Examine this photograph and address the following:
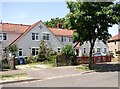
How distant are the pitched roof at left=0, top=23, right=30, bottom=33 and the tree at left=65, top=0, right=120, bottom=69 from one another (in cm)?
1649

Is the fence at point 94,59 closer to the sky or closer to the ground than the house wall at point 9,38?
closer to the ground

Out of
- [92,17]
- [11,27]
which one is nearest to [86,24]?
[92,17]

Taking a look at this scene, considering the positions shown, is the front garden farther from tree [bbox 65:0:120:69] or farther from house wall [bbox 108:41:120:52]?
house wall [bbox 108:41:120:52]

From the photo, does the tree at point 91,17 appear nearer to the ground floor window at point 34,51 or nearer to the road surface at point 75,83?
the road surface at point 75,83

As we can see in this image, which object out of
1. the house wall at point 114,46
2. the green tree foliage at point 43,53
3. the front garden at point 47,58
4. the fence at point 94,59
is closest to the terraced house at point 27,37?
the front garden at point 47,58

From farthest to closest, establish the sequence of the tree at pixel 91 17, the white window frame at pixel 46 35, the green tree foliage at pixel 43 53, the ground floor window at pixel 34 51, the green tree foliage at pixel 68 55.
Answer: the white window frame at pixel 46 35 → the ground floor window at pixel 34 51 → the green tree foliage at pixel 43 53 → the green tree foliage at pixel 68 55 → the tree at pixel 91 17

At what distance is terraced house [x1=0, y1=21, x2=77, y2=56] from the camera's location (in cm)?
3981

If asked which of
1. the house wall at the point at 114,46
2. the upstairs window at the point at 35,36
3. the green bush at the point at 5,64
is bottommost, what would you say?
the green bush at the point at 5,64

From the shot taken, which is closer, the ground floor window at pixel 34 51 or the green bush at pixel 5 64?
the green bush at pixel 5 64

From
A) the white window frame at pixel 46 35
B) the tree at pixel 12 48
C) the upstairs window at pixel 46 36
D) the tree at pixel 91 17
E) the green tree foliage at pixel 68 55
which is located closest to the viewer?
the tree at pixel 91 17

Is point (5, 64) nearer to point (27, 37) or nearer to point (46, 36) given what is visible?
point (27, 37)

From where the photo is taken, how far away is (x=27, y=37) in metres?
40.8

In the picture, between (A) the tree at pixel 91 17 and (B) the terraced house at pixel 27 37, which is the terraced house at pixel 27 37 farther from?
(A) the tree at pixel 91 17

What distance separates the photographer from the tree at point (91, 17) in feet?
81.8
